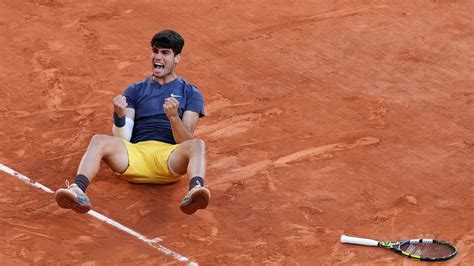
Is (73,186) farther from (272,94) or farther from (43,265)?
(272,94)

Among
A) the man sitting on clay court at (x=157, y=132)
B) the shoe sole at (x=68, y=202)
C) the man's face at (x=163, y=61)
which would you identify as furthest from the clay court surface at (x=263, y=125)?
the man's face at (x=163, y=61)

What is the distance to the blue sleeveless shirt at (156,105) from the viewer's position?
12.1 metres

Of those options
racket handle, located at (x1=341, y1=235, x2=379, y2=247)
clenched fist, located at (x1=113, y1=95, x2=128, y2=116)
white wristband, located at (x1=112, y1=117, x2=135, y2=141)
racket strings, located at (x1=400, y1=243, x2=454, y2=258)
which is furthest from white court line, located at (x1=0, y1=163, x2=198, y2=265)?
racket strings, located at (x1=400, y1=243, x2=454, y2=258)

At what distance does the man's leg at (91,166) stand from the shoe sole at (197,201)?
886mm

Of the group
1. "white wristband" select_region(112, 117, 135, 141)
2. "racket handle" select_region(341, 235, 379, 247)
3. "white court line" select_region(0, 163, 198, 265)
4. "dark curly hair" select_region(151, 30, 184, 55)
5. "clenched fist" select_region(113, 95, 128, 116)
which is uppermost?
"dark curly hair" select_region(151, 30, 184, 55)

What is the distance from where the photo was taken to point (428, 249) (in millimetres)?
11055

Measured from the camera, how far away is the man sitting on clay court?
11508 mm

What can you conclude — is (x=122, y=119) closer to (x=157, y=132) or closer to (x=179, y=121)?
(x=157, y=132)

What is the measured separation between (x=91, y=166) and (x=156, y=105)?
1203 millimetres

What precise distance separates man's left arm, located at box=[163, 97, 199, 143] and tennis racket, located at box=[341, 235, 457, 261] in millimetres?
1914

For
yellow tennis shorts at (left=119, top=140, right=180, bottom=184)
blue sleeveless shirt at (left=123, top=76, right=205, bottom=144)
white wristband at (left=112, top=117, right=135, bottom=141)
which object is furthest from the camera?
blue sleeveless shirt at (left=123, top=76, right=205, bottom=144)

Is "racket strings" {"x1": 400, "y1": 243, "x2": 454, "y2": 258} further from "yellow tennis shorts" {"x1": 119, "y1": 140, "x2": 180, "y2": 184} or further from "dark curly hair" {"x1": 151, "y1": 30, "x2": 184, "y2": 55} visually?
"dark curly hair" {"x1": 151, "y1": 30, "x2": 184, "y2": 55}

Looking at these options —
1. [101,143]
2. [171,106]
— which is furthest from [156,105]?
[101,143]

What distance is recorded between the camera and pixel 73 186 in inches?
428
